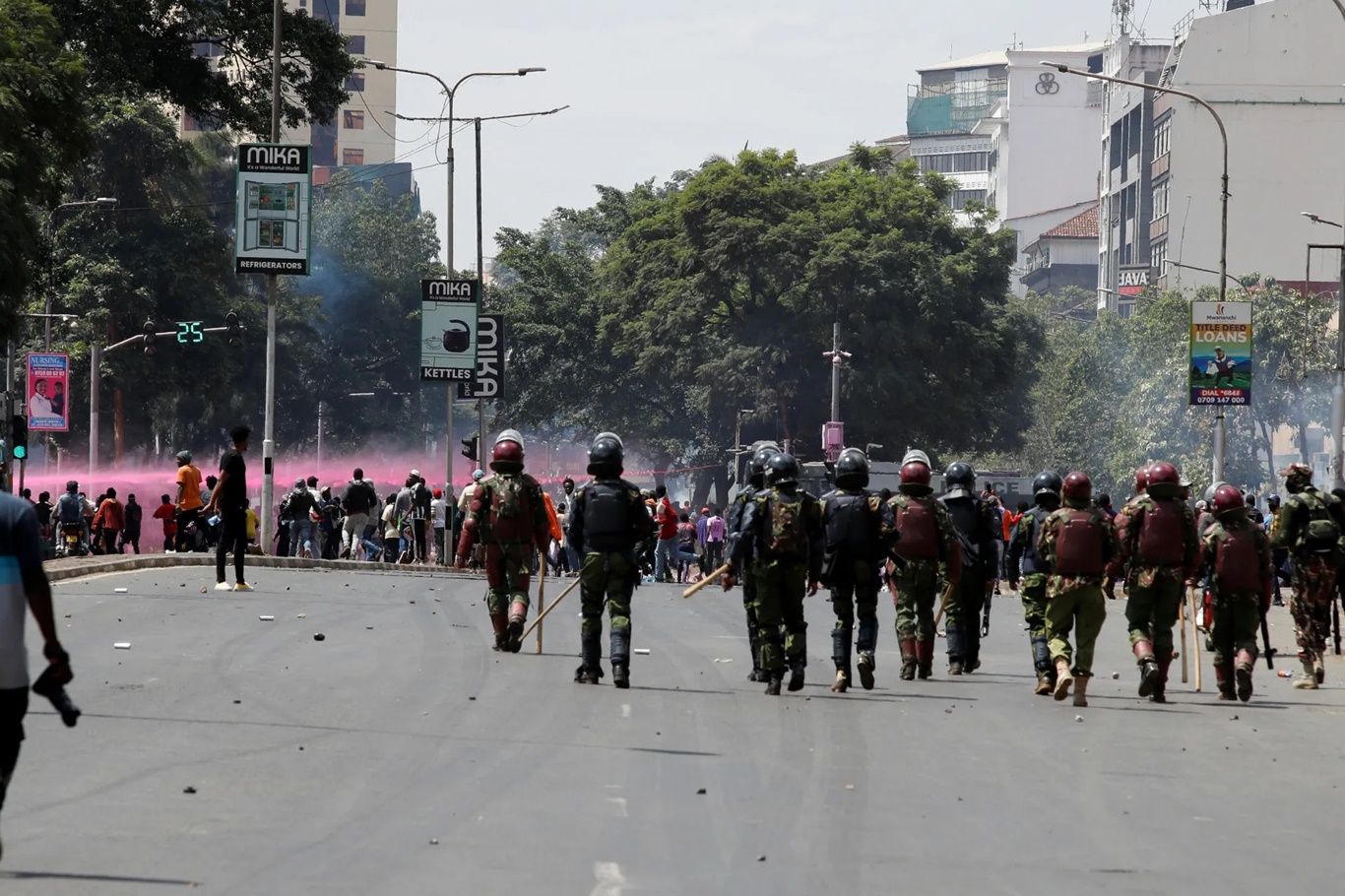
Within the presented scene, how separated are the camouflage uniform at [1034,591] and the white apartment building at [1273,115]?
235 feet

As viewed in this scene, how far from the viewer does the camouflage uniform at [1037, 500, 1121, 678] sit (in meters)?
14.3

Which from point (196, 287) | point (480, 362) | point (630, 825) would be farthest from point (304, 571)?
point (196, 287)

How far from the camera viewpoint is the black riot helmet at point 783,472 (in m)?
14.6

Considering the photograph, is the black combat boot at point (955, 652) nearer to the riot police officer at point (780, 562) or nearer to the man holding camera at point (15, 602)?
the riot police officer at point (780, 562)

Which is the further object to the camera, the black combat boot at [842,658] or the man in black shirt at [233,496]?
the man in black shirt at [233,496]

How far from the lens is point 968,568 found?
17.2 meters

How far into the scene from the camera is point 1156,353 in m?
71.8

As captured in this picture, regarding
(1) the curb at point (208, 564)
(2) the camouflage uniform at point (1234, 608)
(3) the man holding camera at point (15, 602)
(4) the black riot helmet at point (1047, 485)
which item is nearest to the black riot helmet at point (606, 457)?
(4) the black riot helmet at point (1047, 485)

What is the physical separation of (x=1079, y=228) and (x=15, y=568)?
12958 centimetres

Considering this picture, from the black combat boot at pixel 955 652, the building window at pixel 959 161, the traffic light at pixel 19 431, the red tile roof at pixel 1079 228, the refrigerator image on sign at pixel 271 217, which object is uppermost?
the building window at pixel 959 161

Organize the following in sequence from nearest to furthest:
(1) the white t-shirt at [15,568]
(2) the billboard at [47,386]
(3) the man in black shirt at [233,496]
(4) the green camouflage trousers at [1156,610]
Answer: (1) the white t-shirt at [15,568], (4) the green camouflage trousers at [1156,610], (3) the man in black shirt at [233,496], (2) the billboard at [47,386]

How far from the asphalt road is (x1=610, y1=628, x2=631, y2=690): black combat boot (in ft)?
0.86

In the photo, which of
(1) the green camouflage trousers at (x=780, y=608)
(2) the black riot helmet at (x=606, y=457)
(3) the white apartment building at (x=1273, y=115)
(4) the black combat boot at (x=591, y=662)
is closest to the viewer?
(1) the green camouflage trousers at (x=780, y=608)

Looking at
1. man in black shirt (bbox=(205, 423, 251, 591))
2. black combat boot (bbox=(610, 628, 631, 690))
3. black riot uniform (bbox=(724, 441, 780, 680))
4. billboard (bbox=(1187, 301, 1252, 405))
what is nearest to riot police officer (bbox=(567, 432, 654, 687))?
black combat boot (bbox=(610, 628, 631, 690))
